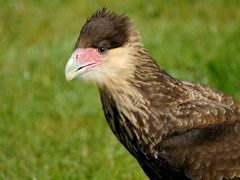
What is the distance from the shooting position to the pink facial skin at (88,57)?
4.97m

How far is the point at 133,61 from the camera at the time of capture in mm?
5113

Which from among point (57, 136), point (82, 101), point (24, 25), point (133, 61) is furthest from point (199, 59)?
point (133, 61)

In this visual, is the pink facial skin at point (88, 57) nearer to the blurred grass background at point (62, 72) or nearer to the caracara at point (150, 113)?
the caracara at point (150, 113)

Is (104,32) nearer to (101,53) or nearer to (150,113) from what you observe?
(101,53)

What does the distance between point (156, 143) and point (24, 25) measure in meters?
4.88

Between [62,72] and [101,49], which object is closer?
[101,49]

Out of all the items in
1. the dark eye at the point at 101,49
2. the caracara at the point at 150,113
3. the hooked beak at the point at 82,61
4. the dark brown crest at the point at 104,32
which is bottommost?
the caracara at the point at 150,113

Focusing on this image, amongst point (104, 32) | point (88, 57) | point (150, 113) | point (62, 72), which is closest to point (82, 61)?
point (88, 57)

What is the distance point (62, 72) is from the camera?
8125mm

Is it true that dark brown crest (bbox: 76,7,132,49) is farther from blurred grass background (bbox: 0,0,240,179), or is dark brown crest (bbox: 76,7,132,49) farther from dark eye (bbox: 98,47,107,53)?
blurred grass background (bbox: 0,0,240,179)

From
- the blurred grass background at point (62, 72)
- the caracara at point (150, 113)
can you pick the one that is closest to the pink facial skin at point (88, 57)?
the caracara at point (150, 113)

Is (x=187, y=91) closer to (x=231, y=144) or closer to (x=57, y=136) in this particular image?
(x=231, y=144)

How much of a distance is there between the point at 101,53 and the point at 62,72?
316cm

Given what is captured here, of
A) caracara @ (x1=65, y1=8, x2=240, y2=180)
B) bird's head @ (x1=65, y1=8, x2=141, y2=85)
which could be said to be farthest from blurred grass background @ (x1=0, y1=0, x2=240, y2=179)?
bird's head @ (x1=65, y1=8, x2=141, y2=85)
